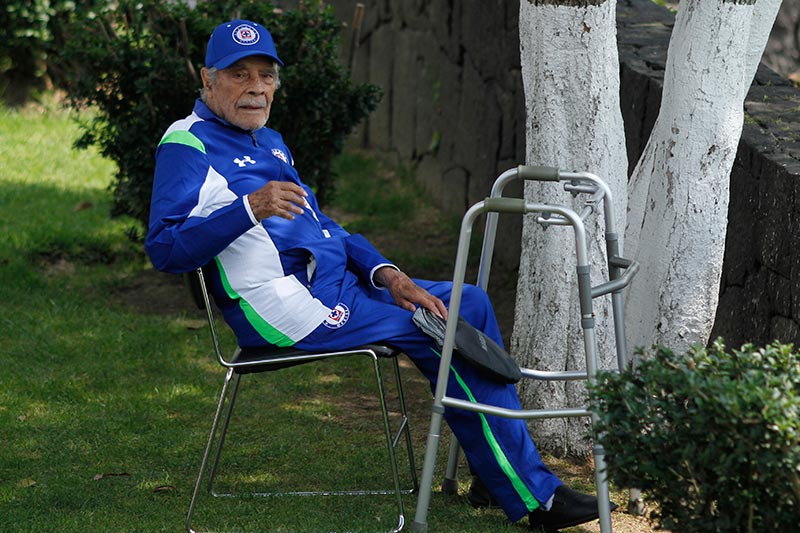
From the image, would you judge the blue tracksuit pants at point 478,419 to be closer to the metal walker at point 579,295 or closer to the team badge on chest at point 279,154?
the metal walker at point 579,295

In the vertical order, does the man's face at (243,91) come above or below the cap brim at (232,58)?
below

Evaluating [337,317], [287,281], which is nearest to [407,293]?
[337,317]

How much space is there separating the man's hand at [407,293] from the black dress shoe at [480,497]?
2.07 feet

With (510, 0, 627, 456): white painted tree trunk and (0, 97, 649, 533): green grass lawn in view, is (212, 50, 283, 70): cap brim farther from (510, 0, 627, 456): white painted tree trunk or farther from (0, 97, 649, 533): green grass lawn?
(0, 97, 649, 533): green grass lawn

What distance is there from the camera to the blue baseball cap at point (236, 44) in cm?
398

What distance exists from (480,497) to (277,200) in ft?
4.17

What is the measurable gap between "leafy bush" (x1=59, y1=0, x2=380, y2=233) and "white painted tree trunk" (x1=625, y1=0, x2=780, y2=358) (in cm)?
271

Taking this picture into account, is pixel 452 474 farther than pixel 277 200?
Yes

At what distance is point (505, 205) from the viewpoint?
330cm

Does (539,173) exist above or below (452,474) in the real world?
above

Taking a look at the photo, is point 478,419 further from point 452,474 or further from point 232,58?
point 232,58

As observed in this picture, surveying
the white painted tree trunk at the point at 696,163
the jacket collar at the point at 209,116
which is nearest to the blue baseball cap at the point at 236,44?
the jacket collar at the point at 209,116

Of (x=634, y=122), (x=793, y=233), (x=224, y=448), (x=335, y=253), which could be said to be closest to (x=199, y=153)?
(x=335, y=253)

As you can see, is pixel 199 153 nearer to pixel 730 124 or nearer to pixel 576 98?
A: pixel 576 98
